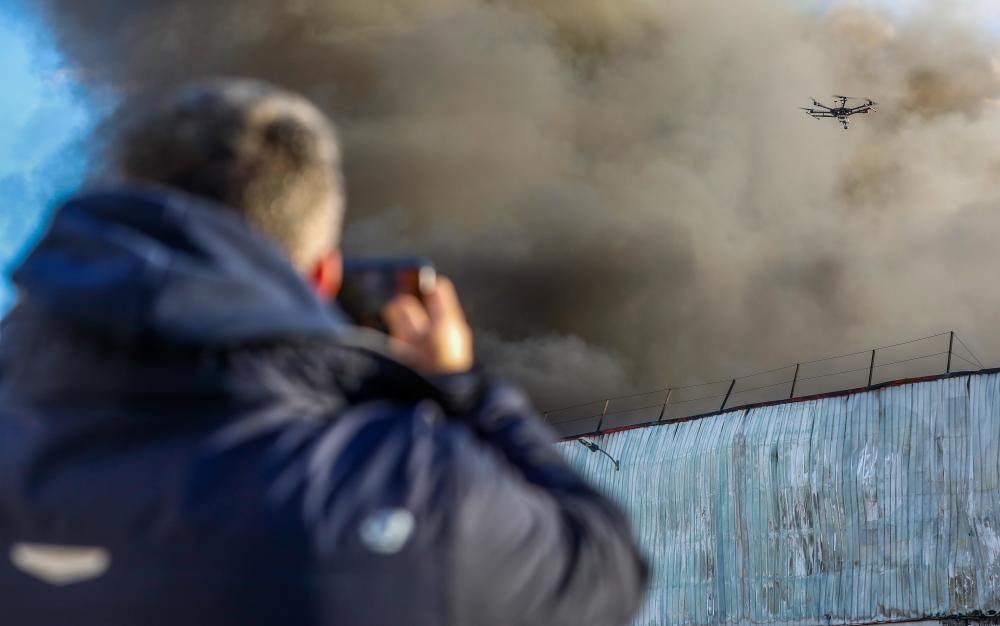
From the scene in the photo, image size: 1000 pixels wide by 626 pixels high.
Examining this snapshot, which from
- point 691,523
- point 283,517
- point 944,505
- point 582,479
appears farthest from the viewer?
point 691,523

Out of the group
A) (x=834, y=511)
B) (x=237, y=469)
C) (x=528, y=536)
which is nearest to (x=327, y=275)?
(x=237, y=469)

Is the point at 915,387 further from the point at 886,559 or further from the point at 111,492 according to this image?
the point at 111,492

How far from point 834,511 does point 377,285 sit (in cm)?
3624

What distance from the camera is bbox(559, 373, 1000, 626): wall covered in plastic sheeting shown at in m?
34.2

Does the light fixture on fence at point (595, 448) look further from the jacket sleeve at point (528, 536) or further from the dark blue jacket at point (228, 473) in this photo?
the dark blue jacket at point (228, 473)

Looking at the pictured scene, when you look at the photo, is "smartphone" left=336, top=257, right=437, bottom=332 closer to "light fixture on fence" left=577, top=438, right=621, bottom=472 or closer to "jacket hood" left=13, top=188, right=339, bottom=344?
"jacket hood" left=13, top=188, right=339, bottom=344

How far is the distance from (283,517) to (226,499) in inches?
3.3

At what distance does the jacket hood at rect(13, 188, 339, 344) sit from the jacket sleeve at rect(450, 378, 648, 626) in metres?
0.31

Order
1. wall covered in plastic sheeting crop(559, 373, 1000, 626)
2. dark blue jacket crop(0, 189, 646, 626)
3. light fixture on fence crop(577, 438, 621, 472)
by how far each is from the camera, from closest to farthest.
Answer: dark blue jacket crop(0, 189, 646, 626)
wall covered in plastic sheeting crop(559, 373, 1000, 626)
light fixture on fence crop(577, 438, 621, 472)

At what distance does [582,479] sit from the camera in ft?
5.93

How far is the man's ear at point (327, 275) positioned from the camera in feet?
6.31

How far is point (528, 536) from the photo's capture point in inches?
64.7

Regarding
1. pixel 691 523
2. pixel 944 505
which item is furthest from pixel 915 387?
pixel 691 523

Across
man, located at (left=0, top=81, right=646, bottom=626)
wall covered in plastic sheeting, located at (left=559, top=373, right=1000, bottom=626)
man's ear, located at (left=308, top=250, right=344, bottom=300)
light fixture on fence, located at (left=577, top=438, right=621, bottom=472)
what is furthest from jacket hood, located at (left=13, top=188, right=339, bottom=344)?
light fixture on fence, located at (left=577, top=438, right=621, bottom=472)
